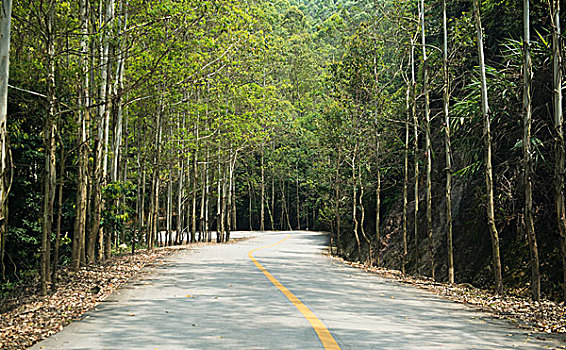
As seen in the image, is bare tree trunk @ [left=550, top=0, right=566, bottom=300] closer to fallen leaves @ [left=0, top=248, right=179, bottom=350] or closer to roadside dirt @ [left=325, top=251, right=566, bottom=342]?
roadside dirt @ [left=325, top=251, right=566, bottom=342]

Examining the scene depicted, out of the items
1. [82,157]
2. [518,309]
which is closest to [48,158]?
[82,157]

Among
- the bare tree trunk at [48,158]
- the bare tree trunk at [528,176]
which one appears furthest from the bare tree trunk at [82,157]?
the bare tree trunk at [528,176]

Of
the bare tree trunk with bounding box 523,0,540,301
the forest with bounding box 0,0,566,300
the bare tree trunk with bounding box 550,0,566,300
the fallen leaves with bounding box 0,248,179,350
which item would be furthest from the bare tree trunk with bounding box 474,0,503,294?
the fallen leaves with bounding box 0,248,179,350

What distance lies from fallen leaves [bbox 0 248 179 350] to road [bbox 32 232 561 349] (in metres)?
0.30

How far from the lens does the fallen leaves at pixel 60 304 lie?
7090mm

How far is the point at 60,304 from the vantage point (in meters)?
9.61

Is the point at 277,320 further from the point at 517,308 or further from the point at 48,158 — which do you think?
the point at 48,158

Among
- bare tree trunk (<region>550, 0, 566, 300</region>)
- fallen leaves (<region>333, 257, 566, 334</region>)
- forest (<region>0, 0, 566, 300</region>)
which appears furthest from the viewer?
forest (<region>0, 0, 566, 300</region>)

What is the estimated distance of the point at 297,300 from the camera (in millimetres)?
9766

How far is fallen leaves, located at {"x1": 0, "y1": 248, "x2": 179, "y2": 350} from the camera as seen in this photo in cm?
709

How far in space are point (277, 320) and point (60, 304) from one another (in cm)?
411

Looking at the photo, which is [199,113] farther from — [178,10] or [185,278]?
[185,278]

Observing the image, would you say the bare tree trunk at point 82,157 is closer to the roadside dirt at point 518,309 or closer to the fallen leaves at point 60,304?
the fallen leaves at point 60,304

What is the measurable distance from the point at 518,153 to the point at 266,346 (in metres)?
13.3
